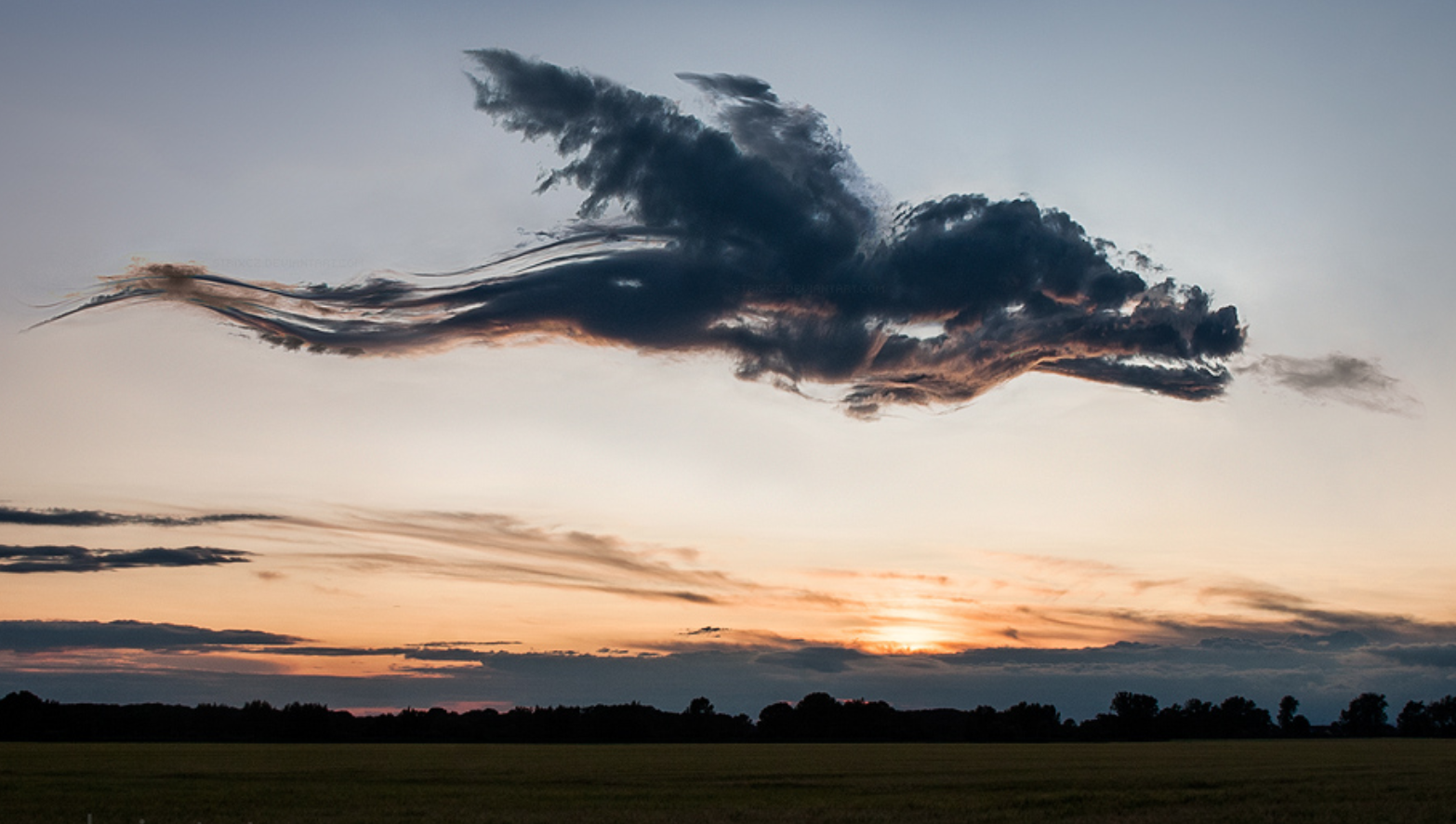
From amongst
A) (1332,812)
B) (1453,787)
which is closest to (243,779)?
(1332,812)

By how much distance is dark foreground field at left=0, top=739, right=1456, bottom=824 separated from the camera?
3350cm

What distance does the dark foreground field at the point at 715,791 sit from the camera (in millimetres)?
33500

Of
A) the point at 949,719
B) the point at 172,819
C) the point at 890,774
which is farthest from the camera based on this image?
the point at 949,719

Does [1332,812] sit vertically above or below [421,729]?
above

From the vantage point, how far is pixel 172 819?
31672 millimetres

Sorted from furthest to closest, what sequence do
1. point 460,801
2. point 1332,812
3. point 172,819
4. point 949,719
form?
1. point 949,719
2. point 460,801
3. point 1332,812
4. point 172,819

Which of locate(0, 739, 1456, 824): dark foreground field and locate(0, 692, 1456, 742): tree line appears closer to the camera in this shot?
locate(0, 739, 1456, 824): dark foreground field

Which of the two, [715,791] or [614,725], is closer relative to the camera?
[715,791]

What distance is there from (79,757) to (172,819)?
175ft

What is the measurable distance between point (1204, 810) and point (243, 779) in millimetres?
44199

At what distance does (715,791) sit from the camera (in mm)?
44094

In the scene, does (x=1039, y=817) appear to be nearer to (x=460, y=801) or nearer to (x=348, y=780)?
(x=460, y=801)

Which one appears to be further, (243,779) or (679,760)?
(679,760)

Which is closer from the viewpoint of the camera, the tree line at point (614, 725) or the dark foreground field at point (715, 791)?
the dark foreground field at point (715, 791)
